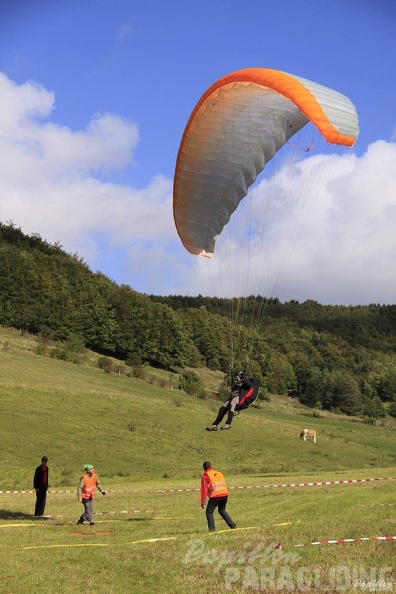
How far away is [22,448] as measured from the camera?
35531 mm

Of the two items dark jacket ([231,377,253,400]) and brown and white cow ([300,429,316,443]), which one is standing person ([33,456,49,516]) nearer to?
dark jacket ([231,377,253,400])

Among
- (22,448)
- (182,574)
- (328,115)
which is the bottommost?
(22,448)

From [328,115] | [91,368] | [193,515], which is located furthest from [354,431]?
[328,115]

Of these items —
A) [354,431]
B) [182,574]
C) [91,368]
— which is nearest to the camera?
[182,574]

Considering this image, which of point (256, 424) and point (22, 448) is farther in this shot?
point (256, 424)

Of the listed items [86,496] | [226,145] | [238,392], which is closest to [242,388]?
[238,392]

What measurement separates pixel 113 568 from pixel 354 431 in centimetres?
5709

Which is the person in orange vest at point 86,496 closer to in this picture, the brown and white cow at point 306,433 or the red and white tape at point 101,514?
the red and white tape at point 101,514

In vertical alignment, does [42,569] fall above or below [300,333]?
below

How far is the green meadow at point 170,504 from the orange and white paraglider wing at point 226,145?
24.4 ft

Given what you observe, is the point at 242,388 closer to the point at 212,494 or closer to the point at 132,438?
the point at 212,494

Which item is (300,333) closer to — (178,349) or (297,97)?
(178,349)

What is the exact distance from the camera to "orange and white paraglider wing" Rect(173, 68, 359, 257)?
671 inches

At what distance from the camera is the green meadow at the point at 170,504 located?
31.4ft
